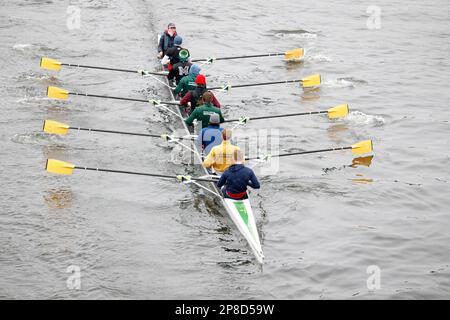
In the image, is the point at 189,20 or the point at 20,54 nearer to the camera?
the point at 20,54

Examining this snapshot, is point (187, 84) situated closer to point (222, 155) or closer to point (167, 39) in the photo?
point (167, 39)

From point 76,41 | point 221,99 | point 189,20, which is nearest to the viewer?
point 221,99

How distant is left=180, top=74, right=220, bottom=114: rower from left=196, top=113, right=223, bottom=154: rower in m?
1.98

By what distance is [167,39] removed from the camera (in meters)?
26.1

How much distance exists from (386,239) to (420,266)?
1.37 m

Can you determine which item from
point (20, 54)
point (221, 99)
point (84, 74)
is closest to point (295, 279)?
point (221, 99)

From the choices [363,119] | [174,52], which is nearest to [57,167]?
[174,52]

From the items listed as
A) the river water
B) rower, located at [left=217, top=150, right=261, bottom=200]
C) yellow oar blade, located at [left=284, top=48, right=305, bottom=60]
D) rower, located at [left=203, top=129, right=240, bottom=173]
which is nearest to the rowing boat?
rower, located at [left=217, top=150, right=261, bottom=200]

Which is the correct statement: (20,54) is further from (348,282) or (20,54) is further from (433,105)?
(348,282)

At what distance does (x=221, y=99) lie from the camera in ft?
88.2

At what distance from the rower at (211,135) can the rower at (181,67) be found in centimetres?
561

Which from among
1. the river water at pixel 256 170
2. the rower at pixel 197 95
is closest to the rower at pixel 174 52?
the river water at pixel 256 170

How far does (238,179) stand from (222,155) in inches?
43.7

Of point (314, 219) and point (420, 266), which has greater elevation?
point (314, 219)
